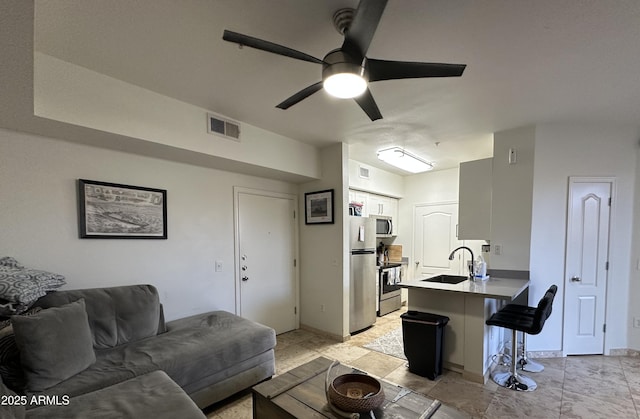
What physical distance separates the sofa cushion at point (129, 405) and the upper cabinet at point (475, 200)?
3539mm

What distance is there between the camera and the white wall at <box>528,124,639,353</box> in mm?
3252

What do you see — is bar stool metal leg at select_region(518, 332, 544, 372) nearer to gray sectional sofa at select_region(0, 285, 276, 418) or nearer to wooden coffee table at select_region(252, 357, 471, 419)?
wooden coffee table at select_region(252, 357, 471, 419)

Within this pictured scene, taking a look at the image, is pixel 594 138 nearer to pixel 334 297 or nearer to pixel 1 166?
pixel 334 297

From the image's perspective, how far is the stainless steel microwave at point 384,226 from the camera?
524 cm

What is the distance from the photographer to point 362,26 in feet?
4.17

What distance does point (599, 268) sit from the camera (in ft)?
10.7

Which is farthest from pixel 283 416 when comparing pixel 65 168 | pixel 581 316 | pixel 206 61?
pixel 581 316

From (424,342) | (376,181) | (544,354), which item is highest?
(376,181)

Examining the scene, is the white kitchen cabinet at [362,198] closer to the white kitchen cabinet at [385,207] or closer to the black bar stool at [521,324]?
the white kitchen cabinet at [385,207]

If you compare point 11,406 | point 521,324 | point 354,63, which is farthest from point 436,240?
point 11,406

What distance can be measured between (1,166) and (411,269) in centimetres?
582

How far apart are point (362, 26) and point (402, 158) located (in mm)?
2994

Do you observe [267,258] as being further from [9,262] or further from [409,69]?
[409,69]

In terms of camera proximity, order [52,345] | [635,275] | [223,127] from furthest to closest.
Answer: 1. [635,275]
2. [223,127]
3. [52,345]
